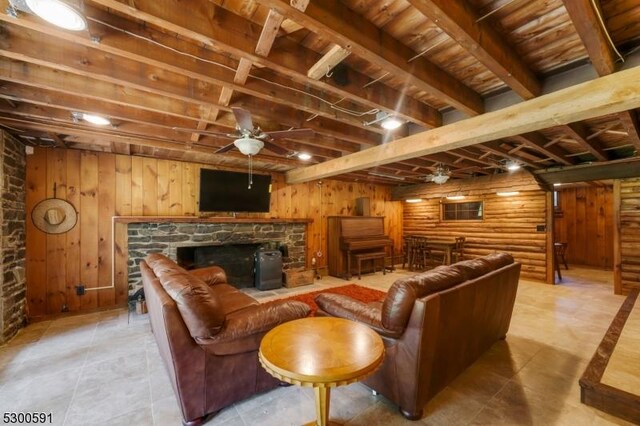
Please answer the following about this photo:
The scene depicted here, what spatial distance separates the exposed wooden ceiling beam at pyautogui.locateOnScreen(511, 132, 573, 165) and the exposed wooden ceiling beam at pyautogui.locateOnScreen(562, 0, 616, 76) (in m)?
1.66

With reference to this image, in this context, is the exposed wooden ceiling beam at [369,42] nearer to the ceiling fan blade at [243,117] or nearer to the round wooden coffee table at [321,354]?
the ceiling fan blade at [243,117]

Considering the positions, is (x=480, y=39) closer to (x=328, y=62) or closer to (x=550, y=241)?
(x=328, y=62)

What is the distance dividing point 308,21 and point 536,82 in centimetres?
194

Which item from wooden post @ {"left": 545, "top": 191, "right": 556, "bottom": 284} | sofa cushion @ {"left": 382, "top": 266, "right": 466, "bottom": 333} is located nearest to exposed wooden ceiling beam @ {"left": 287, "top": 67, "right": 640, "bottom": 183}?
sofa cushion @ {"left": 382, "top": 266, "right": 466, "bottom": 333}

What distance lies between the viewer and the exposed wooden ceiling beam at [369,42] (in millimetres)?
1357

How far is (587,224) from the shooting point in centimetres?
752

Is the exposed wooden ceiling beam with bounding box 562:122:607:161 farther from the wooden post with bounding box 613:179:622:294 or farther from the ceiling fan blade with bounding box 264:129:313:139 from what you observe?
the ceiling fan blade with bounding box 264:129:313:139

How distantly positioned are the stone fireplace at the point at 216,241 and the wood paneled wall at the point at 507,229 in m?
3.89

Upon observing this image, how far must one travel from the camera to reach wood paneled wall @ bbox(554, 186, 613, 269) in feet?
23.4

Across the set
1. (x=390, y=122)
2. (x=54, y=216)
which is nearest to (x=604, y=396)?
(x=390, y=122)

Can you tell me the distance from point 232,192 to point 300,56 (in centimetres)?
365

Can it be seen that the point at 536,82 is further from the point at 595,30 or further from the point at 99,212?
the point at 99,212

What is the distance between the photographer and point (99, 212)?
4.08 m

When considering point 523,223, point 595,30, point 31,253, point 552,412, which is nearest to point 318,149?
point 595,30
